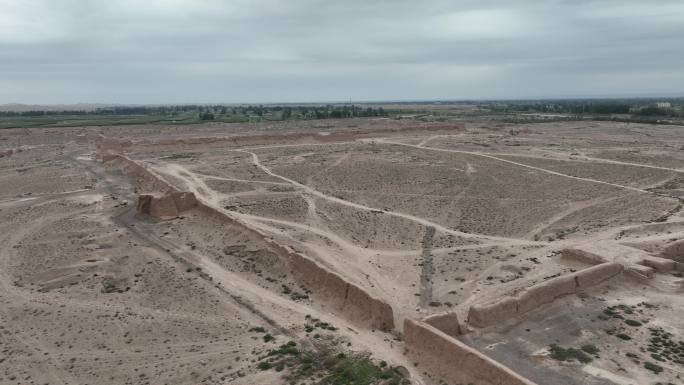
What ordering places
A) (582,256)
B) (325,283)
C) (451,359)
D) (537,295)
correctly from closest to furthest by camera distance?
(451,359) → (537,295) → (325,283) → (582,256)

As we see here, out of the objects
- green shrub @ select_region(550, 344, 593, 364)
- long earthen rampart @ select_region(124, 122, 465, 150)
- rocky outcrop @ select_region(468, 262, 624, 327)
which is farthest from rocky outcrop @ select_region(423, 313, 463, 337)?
long earthen rampart @ select_region(124, 122, 465, 150)

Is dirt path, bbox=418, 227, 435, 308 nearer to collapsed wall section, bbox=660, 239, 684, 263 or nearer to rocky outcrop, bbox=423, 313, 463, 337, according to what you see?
rocky outcrop, bbox=423, 313, 463, 337

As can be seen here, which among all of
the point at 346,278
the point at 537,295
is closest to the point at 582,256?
the point at 537,295

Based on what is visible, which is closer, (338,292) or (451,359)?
(451,359)

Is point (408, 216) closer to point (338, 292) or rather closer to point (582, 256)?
point (582, 256)

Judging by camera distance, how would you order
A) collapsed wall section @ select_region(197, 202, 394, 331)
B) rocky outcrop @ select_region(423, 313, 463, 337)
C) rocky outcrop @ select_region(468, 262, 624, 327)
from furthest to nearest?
collapsed wall section @ select_region(197, 202, 394, 331)
rocky outcrop @ select_region(468, 262, 624, 327)
rocky outcrop @ select_region(423, 313, 463, 337)

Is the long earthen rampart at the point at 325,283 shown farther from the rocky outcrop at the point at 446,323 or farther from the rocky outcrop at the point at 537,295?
the rocky outcrop at the point at 537,295
